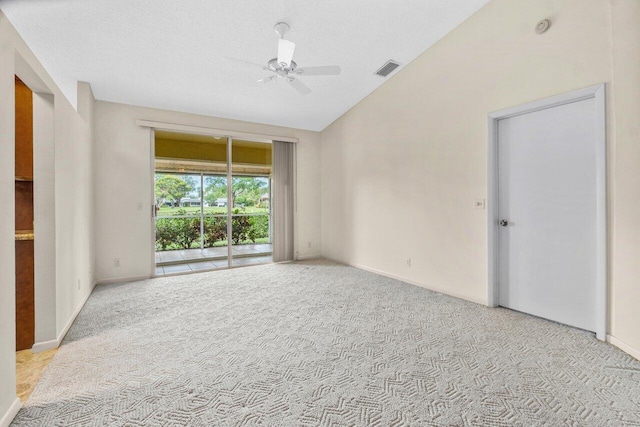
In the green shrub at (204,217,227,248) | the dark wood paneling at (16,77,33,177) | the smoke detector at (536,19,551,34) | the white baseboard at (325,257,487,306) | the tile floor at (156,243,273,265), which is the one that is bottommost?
the white baseboard at (325,257,487,306)

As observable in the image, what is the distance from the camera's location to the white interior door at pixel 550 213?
2537 mm

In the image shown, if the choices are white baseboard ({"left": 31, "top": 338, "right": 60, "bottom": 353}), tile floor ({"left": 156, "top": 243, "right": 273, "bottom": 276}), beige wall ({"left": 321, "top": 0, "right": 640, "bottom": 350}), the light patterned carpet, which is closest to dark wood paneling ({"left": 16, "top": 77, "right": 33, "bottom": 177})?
white baseboard ({"left": 31, "top": 338, "right": 60, "bottom": 353})

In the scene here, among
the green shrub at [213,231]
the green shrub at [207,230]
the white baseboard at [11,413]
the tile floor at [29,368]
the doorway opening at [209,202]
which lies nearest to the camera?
the white baseboard at [11,413]

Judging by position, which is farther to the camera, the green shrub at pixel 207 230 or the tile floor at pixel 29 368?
the green shrub at pixel 207 230

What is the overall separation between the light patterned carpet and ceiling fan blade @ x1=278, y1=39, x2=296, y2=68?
2514 millimetres

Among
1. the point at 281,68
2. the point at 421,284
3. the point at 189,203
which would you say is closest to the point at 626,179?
the point at 421,284

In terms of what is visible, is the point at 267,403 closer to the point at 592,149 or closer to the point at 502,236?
the point at 502,236

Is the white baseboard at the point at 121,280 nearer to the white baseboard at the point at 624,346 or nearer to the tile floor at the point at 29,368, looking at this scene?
the tile floor at the point at 29,368

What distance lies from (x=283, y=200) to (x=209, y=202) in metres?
Result: 1.66

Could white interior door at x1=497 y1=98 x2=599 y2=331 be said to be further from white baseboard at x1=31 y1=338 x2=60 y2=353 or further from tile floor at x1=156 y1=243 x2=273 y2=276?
white baseboard at x1=31 y1=338 x2=60 y2=353

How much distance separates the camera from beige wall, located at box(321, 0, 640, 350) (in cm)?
223

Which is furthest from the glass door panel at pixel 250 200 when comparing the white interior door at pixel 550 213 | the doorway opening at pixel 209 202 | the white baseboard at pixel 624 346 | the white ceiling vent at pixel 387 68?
the white baseboard at pixel 624 346

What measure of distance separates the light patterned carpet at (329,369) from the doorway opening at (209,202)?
8.76ft

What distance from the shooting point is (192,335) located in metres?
2.55
